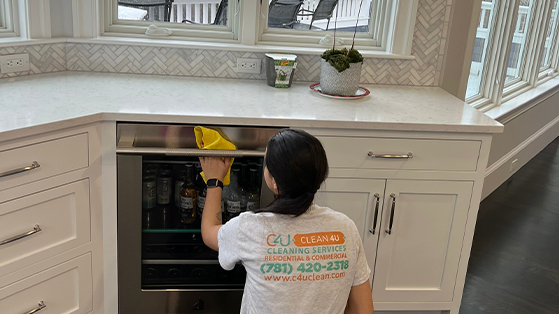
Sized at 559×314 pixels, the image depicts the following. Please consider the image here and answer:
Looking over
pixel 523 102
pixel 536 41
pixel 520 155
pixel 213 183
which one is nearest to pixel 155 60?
pixel 213 183

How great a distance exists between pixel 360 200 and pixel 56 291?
1.12 metres

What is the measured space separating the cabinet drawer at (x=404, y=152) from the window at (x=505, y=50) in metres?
1.48

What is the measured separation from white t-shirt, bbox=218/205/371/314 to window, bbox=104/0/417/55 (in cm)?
143

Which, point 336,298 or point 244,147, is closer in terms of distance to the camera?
point 336,298

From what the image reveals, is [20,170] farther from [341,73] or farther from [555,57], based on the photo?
[555,57]

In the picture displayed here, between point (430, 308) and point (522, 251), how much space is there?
3.50 ft

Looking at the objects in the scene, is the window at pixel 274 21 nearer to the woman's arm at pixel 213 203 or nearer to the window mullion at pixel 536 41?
the woman's arm at pixel 213 203

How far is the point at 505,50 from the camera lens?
141 inches

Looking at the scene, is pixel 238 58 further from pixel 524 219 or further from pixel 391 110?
pixel 524 219

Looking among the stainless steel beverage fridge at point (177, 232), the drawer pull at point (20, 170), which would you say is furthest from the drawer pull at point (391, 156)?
the drawer pull at point (20, 170)

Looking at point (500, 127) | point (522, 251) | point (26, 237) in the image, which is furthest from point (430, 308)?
point (26, 237)

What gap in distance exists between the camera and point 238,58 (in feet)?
8.18


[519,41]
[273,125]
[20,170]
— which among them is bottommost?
[20,170]

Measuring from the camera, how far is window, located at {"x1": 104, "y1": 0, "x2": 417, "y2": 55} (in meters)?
2.50
